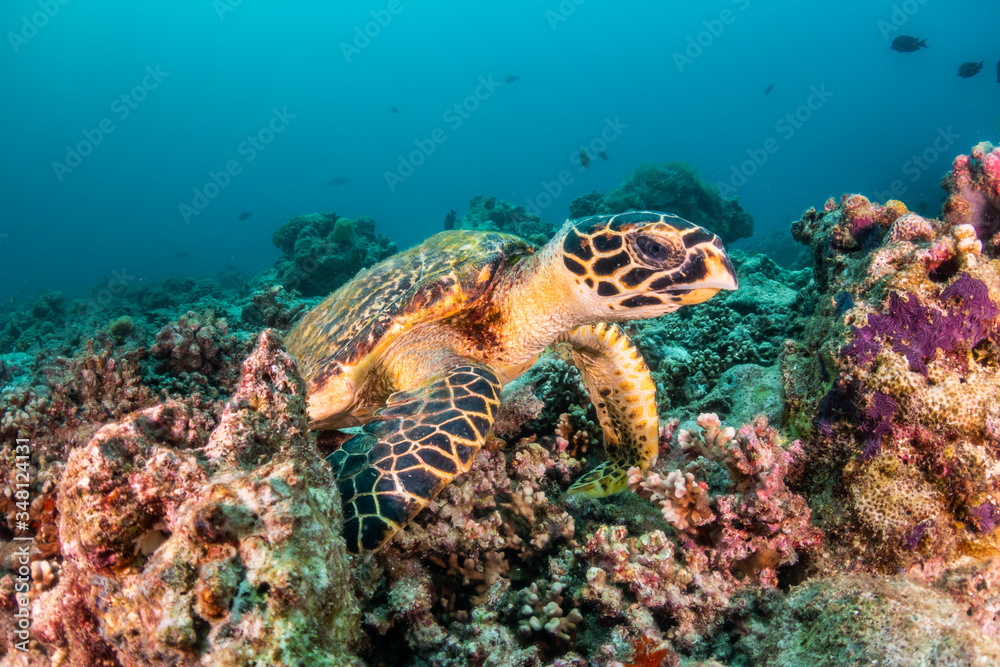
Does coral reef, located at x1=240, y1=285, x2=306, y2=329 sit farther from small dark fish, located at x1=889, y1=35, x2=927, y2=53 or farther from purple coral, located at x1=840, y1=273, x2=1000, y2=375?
small dark fish, located at x1=889, y1=35, x2=927, y2=53

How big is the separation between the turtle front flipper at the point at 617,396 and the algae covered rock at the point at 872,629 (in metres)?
1.34

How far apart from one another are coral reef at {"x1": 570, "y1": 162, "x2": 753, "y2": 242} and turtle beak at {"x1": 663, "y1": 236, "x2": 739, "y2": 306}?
13.8m

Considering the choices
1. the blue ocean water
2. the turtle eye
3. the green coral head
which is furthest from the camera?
the blue ocean water

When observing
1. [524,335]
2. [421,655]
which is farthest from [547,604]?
[524,335]

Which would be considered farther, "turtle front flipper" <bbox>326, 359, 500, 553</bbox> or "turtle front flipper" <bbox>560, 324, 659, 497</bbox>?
"turtle front flipper" <bbox>560, 324, 659, 497</bbox>

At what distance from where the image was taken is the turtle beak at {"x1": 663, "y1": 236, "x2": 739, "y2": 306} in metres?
2.29

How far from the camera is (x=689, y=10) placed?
Result: 122 meters

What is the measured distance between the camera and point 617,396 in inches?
125

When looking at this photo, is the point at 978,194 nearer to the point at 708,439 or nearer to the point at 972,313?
the point at 972,313

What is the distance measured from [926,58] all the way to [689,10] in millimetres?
54956

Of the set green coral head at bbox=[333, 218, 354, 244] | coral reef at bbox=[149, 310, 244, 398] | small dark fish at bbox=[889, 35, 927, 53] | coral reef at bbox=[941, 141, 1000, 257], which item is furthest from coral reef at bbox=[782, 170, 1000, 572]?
small dark fish at bbox=[889, 35, 927, 53]

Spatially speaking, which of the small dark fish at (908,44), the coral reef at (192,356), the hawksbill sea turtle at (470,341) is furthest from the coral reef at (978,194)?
the small dark fish at (908,44)

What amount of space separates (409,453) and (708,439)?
1.54 meters

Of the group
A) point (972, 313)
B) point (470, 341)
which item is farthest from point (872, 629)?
point (470, 341)
